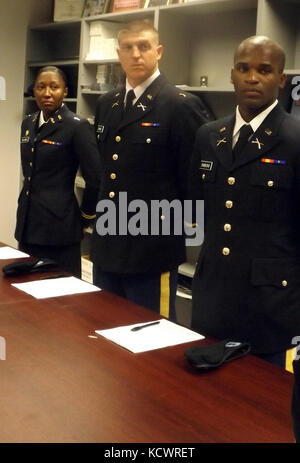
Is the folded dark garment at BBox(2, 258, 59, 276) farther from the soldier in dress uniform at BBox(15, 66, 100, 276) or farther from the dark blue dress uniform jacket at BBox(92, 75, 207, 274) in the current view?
the soldier in dress uniform at BBox(15, 66, 100, 276)

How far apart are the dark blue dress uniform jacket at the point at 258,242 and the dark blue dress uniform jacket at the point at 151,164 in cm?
49

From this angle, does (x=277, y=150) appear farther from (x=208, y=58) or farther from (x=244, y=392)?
(x=208, y=58)

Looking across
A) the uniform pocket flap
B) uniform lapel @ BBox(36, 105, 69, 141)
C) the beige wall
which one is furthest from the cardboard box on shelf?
the uniform pocket flap

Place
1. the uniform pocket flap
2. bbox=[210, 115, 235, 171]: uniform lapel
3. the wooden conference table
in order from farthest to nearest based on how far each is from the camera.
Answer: bbox=[210, 115, 235, 171]: uniform lapel < the uniform pocket flap < the wooden conference table

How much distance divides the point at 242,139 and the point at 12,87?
12.3 ft

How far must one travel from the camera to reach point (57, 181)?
124 inches

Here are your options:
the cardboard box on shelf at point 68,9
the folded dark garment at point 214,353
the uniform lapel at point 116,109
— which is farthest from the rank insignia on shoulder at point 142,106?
the cardboard box on shelf at point 68,9

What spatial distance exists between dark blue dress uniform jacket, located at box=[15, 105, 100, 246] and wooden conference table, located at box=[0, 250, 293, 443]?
4.84 feet

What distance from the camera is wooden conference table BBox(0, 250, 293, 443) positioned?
1106 millimetres

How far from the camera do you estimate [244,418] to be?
1173 millimetres

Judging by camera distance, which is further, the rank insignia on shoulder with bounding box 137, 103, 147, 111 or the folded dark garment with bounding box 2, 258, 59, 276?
the rank insignia on shoulder with bounding box 137, 103, 147, 111

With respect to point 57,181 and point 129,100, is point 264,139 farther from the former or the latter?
point 57,181

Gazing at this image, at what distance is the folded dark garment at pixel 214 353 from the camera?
4.59 feet

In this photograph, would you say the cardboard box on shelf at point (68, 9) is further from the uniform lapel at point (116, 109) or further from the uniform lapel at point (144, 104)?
the uniform lapel at point (144, 104)
